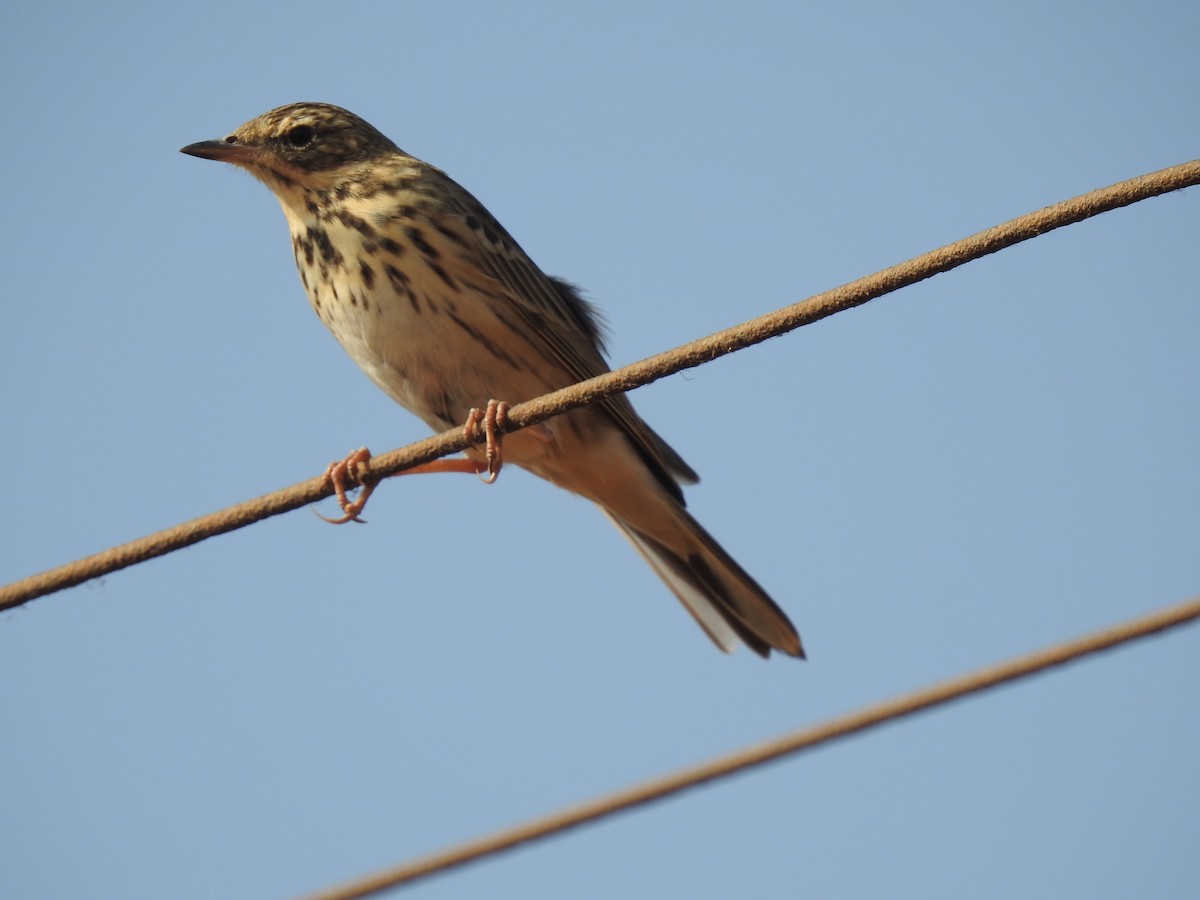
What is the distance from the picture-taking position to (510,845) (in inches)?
127

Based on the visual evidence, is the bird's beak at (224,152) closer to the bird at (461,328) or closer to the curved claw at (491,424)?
the bird at (461,328)

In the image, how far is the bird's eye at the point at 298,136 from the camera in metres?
6.33

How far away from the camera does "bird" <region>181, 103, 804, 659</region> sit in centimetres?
571

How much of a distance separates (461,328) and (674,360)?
8.00ft

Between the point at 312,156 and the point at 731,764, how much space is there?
160 inches

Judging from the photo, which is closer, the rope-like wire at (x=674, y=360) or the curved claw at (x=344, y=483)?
the rope-like wire at (x=674, y=360)

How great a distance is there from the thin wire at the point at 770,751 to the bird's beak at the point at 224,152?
12.5 ft

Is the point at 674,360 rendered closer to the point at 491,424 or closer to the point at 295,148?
the point at 491,424

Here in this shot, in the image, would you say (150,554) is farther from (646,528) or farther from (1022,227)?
(646,528)

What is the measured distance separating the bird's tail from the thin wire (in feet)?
9.11

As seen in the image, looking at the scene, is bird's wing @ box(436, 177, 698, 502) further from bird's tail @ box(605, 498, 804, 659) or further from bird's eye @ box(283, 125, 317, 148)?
bird's eye @ box(283, 125, 317, 148)

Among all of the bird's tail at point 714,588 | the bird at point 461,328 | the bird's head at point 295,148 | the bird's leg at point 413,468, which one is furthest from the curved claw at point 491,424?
the bird's head at point 295,148

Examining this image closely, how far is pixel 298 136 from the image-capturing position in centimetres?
634

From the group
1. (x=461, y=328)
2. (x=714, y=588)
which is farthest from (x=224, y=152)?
(x=714, y=588)
